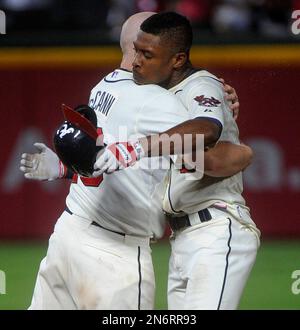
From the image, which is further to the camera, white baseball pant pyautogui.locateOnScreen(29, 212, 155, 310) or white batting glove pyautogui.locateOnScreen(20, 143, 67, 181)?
white batting glove pyautogui.locateOnScreen(20, 143, 67, 181)

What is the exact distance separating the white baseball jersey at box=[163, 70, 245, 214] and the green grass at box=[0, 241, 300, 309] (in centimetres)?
241

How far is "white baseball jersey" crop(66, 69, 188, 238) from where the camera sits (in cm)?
488

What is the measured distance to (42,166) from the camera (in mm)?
5102

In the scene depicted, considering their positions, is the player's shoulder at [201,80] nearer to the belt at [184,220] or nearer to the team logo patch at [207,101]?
the team logo patch at [207,101]

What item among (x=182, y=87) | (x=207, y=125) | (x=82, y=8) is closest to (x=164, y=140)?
(x=207, y=125)

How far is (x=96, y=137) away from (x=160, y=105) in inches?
15.6

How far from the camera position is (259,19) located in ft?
36.1

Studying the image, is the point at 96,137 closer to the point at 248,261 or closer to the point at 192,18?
the point at 248,261

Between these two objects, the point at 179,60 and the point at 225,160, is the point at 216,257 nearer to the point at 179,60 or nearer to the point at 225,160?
the point at 225,160

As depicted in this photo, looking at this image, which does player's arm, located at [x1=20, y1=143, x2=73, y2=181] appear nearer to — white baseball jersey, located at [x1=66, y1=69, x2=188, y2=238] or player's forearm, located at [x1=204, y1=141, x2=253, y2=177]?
white baseball jersey, located at [x1=66, y1=69, x2=188, y2=238]

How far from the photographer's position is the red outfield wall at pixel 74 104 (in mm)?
9984

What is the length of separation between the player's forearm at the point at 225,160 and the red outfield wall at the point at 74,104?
4.84 meters

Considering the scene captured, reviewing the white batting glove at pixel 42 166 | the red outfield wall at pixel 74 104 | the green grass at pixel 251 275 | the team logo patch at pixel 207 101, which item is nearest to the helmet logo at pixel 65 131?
the white batting glove at pixel 42 166

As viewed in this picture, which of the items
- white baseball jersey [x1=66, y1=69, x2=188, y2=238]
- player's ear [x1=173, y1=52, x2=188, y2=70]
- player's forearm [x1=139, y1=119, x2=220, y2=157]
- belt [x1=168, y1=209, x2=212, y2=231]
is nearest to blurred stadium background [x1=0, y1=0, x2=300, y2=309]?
belt [x1=168, y1=209, x2=212, y2=231]
